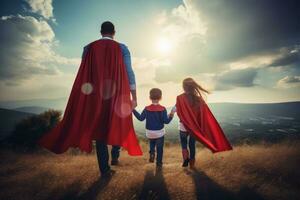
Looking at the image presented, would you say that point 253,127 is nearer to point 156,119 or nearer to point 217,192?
point 156,119

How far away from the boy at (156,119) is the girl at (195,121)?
0.41 metres

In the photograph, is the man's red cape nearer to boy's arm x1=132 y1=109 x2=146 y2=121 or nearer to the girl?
the girl

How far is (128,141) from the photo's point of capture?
4863mm

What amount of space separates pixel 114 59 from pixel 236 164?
3.69 metres

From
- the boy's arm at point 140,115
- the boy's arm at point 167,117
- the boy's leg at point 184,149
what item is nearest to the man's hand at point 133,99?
the boy's arm at point 140,115

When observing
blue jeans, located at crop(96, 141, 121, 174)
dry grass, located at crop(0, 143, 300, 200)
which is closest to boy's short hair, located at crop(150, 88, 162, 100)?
dry grass, located at crop(0, 143, 300, 200)

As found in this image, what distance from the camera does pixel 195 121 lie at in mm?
6012

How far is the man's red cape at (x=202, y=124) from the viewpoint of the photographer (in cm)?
580

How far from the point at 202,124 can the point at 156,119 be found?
125 cm

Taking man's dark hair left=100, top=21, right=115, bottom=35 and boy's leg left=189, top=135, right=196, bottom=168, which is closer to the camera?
man's dark hair left=100, top=21, right=115, bottom=35

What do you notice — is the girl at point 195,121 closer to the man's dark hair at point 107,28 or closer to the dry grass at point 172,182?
the dry grass at point 172,182

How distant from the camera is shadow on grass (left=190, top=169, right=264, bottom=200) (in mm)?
3592

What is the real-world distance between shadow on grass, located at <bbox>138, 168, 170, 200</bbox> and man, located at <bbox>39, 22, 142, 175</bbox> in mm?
651

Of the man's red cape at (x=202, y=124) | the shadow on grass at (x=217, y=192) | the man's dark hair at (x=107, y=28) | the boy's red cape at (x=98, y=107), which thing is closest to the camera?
the shadow on grass at (x=217, y=192)
